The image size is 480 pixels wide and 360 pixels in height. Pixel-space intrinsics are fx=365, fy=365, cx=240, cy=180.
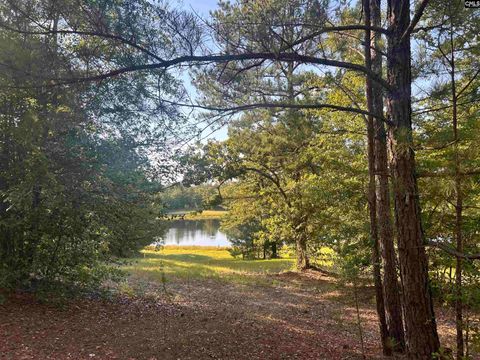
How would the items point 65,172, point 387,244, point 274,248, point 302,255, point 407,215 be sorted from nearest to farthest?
point 407,215, point 387,244, point 65,172, point 302,255, point 274,248

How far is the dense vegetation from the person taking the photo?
3.28 metres

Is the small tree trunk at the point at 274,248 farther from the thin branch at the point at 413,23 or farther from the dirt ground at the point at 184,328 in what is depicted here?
the thin branch at the point at 413,23

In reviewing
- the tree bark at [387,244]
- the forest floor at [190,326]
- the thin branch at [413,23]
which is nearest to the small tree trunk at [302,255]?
the forest floor at [190,326]

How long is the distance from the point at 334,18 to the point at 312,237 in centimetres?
A: 824

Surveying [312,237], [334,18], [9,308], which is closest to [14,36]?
[334,18]

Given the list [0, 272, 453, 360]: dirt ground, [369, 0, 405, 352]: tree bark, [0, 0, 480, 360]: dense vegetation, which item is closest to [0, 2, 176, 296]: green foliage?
[0, 0, 480, 360]: dense vegetation

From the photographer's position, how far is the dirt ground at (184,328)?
477 cm

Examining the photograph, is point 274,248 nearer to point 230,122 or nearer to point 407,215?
point 230,122

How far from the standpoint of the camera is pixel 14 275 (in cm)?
579

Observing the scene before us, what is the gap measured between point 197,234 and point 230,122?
41205 mm

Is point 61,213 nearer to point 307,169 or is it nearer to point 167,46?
point 167,46

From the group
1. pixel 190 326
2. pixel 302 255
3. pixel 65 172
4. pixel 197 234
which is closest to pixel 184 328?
pixel 190 326

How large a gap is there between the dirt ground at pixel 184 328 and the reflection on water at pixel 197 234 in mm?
26521

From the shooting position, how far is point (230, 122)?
17.5 feet
